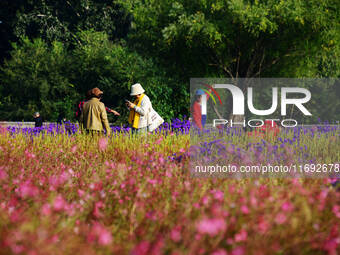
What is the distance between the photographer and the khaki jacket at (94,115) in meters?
8.81

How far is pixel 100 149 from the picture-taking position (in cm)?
759

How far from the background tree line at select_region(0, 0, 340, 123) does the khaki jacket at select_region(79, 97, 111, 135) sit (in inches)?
217

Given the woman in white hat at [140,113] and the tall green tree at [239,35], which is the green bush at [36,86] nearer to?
the tall green tree at [239,35]

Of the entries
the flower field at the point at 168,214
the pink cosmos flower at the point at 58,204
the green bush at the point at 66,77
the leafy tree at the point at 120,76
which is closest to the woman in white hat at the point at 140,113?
the flower field at the point at 168,214

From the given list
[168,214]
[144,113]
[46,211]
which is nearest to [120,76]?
[144,113]

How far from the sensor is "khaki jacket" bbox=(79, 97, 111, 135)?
8812 mm

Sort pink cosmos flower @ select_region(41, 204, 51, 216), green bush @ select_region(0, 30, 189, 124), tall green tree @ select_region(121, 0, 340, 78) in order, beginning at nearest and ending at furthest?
pink cosmos flower @ select_region(41, 204, 51, 216)
tall green tree @ select_region(121, 0, 340, 78)
green bush @ select_region(0, 30, 189, 124)

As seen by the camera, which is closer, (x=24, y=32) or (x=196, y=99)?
(x=196, y=99)

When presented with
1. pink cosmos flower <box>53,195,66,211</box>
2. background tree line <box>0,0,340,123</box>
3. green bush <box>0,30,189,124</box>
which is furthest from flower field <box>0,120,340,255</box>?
green bush <box>0,30,189,124</box>

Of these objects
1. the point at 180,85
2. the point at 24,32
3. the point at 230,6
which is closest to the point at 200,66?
the point at 180,85

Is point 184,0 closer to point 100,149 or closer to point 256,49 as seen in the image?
point 256,49

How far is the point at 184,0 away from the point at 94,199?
39.1 feet

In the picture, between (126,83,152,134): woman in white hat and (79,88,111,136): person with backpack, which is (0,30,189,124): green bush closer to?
(79,88,111,136): person with backpack

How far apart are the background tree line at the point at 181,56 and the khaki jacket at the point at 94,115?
18.1 feet
